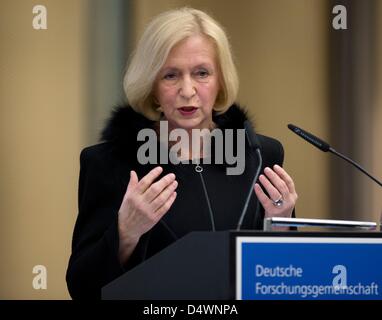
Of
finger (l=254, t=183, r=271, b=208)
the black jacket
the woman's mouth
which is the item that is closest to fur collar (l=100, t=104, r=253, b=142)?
the black jacket

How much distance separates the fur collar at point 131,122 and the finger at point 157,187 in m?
0.46

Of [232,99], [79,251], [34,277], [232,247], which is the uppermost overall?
[232,99]

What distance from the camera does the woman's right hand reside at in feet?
5.79

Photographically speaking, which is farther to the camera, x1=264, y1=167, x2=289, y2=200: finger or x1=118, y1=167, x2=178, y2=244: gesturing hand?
x1=264, y1=167, x2=289, y2=200: finger

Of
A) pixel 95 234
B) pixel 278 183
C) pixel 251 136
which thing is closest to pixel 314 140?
pixel 278 183

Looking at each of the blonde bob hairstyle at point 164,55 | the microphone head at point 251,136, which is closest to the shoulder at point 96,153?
the blonde bob hairstyle at point 164,55

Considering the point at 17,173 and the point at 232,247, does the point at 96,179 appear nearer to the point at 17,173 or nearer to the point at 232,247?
the point at 232,247

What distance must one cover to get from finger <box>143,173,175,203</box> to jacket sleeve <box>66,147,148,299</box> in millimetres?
149

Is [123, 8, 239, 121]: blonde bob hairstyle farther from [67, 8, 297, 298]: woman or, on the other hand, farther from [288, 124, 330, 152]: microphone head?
[288, 124, 330, 152]: microphone head

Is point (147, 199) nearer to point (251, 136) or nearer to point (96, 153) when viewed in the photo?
point (251, 136)

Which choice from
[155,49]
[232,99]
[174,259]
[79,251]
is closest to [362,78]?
[232,99]

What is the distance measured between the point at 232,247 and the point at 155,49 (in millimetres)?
908

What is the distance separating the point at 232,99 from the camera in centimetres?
239
